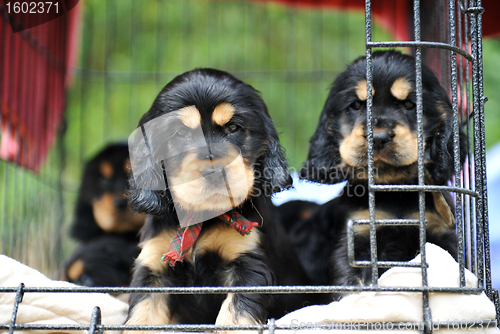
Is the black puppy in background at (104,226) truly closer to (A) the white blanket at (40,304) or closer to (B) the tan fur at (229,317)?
(A) the white blanket at (40,304)

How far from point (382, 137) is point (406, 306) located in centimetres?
86

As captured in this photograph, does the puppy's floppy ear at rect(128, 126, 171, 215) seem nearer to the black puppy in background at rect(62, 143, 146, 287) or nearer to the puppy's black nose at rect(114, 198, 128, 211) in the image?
the black puppy in background at rect(62, 143, 146, 287)

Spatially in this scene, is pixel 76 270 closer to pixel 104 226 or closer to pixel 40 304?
pixel 104 226

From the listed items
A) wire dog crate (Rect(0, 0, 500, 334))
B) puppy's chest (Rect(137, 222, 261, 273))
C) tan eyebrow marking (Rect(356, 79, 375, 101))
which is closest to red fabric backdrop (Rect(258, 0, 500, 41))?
wire dog crate (Rect(0, 0, 500, 334))

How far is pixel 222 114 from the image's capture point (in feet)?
6.70

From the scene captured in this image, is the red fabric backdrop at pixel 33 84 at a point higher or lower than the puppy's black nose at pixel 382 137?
higher

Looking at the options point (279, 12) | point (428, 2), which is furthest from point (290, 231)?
point (279, 12)

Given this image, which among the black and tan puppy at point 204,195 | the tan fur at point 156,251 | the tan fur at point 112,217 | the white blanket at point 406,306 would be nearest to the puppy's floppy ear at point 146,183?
the black and tan puppy at point 204,195

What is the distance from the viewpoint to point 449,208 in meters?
2.26

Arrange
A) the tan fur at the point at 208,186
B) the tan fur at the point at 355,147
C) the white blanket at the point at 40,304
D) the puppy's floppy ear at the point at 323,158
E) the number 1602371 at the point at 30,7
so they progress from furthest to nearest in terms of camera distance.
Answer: the number 1602371 at the point at 30,7, the puppy's floppy ear at the point at 323,158, the tan fur at the point at 355,147, the tan fur at the point at 208,186, the white blanket at the point at 40,304

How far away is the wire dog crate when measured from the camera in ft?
4.88

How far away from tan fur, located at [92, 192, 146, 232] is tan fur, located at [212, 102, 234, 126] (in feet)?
5.11

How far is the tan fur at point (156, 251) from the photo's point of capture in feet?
6.82

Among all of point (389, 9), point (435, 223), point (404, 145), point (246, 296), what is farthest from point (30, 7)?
point (435, 223)
